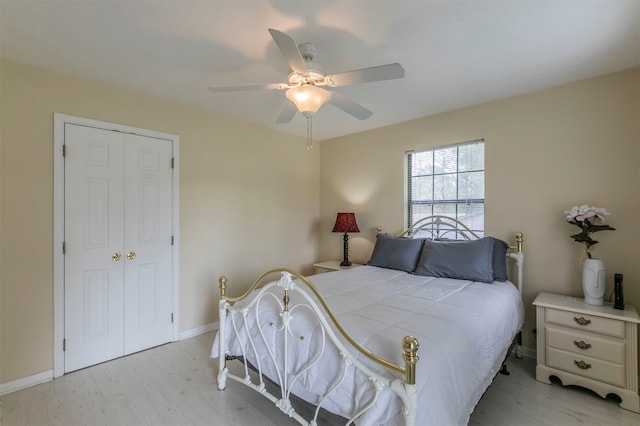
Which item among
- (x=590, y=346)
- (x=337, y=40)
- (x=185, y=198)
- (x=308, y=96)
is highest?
(x=337, y=40)

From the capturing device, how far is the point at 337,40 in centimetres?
204

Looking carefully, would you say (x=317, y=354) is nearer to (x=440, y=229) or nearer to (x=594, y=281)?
(x=594, y=281)

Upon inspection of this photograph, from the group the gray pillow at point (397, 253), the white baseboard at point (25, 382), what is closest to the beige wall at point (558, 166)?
the gray pillow at point (397, 253)

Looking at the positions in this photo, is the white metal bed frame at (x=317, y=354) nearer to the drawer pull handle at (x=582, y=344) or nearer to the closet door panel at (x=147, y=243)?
the drawer pull handle at (x=582, y=344)

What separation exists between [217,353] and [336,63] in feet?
8.03

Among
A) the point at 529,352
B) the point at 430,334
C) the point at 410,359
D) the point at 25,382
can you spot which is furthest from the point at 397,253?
the point at 25,382

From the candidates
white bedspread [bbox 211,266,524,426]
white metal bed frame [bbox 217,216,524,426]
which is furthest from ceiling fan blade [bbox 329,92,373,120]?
white bedspread [bbox 211,266,524,426]

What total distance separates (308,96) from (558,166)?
2.45m

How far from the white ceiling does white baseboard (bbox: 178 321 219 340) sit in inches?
101

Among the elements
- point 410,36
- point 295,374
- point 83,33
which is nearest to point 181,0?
point 83,33

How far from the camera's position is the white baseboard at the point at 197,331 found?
3285 millimetres

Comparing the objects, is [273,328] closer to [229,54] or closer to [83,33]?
[229,54]

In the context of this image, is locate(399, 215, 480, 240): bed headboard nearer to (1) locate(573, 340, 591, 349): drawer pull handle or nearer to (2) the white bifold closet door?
(1) locate(573, 340, 591, 349): drawer pull handle

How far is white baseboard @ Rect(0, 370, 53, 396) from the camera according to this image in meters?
2.28
